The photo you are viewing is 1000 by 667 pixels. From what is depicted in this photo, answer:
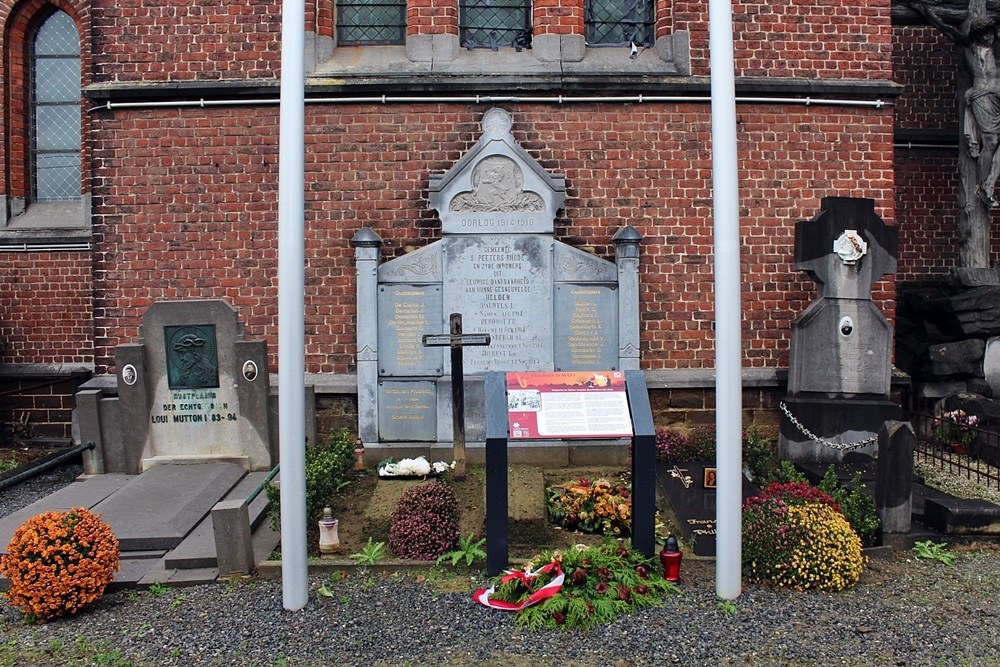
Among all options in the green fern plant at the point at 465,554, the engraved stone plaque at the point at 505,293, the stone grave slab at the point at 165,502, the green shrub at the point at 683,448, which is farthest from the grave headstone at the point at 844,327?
the stone grave slab at the point at 165,502

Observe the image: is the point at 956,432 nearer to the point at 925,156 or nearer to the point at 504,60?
the point at 925,156

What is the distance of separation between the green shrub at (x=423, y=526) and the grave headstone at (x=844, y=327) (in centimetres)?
394

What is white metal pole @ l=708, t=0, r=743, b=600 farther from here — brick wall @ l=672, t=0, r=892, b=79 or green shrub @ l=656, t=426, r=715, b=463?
brick wall @ l=672, t=0, r=892, b=79

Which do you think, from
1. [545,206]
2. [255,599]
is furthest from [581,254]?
[255,599]

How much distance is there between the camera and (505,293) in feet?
25.9

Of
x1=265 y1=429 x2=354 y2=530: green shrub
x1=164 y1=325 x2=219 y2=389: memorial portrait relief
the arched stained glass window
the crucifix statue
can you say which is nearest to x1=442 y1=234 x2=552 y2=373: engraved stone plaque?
x1=265 y1=429 x2=354 y2=530: green shrub

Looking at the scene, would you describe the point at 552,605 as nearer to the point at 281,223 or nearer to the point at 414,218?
the point at 281,223

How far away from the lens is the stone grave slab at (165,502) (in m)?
5.61

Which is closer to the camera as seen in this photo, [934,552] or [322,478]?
[934,552]

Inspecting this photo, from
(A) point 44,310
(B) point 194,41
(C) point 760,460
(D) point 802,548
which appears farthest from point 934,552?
(A) point 44,310

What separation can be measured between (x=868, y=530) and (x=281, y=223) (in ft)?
14.5

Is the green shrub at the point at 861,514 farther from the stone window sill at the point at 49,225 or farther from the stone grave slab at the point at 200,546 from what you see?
the stone window sill at the point at 49,225

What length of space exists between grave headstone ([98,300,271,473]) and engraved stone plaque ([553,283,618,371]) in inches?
116

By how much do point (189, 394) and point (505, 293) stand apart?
324cm
